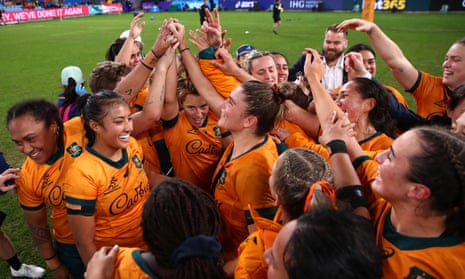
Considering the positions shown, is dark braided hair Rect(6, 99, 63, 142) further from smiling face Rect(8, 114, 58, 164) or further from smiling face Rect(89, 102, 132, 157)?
smiling face Rect(89, 102, 132, 157)

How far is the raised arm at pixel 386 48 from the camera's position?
10.4 ft

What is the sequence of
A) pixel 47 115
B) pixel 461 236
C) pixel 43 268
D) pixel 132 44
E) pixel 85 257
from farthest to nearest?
pixel 132 44, pixel 43 268, pixel 47 115, pixel 85 257, pixel 461 236

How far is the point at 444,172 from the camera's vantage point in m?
1.50

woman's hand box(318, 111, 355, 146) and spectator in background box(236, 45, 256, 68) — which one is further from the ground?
spectator in background box(236, 45, 256, 68)

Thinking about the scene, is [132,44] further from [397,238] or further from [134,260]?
[397,238]

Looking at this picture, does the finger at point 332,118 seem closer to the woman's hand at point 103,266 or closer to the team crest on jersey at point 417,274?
the team crest on jersey at point 417,274

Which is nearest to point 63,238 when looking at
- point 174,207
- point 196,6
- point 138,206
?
point 138,206

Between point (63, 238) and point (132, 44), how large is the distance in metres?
2.60

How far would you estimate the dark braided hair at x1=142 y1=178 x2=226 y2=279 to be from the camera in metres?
1.54

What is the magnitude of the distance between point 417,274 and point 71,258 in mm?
2508

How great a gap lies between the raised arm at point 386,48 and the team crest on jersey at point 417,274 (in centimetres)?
223

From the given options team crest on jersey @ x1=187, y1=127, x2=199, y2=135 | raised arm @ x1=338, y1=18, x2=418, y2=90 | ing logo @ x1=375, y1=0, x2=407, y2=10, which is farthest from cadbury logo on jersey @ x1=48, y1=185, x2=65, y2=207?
ing logo @ x1=375, y1=0, x2=407, y2=10

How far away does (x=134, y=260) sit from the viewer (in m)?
1.77

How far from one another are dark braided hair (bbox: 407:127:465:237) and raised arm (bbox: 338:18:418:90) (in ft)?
6.04
